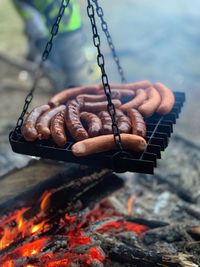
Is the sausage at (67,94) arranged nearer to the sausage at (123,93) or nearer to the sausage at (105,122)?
the sausage at (123,93)

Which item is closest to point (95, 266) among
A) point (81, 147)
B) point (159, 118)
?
point (81, 147)

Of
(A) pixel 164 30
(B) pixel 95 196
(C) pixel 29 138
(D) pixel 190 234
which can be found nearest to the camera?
(C) pixel 29 138

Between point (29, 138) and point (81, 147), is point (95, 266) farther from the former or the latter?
point (29, 138)

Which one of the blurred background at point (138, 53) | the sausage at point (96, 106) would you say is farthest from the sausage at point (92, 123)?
the blurred background at point (138, 53)

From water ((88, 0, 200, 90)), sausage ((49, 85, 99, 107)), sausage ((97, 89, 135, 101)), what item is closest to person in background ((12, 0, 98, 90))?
sausage ((49, 85, 99, 107))

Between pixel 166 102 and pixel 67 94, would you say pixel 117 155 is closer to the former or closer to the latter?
pixel 166 102

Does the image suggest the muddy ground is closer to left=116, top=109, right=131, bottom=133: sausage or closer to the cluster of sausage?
the cluster of sausage
